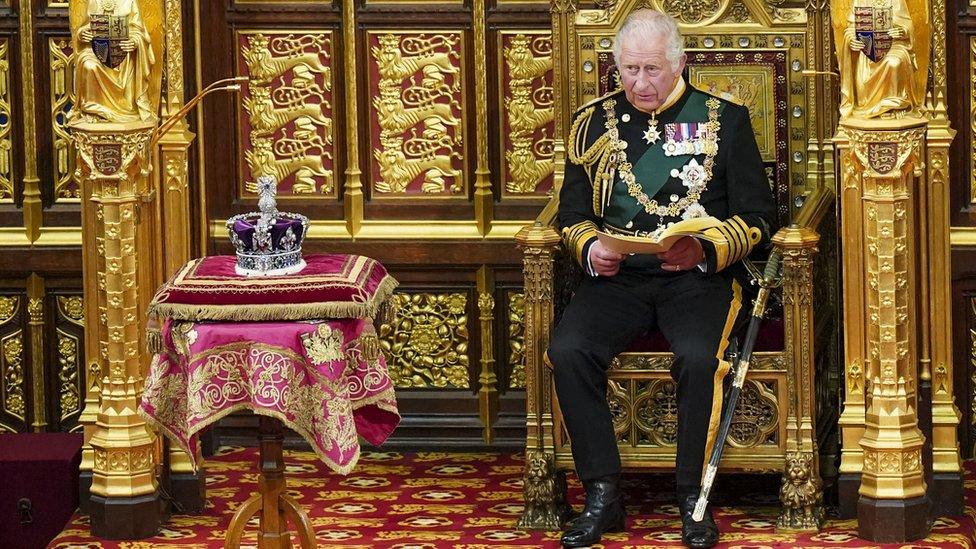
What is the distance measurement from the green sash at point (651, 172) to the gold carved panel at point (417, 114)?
3.56ft

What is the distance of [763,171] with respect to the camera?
692cm

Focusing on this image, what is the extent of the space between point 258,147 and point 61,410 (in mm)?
1239

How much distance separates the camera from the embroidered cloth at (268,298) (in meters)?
5.92

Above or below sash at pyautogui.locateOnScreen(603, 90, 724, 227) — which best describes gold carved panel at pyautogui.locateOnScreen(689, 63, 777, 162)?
above

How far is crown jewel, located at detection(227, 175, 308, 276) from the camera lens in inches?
241

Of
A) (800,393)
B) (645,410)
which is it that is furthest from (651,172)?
(800,393)

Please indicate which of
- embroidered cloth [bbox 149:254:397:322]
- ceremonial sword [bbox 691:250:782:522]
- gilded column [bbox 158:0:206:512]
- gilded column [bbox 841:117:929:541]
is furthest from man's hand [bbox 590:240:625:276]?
gilded column [bbox 158:0:206:512]

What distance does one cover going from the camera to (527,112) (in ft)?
25.8

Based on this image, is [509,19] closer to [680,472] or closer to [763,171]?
[763,171]

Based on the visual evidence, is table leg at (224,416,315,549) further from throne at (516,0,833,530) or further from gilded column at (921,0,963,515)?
gilded column at (921,0,963,515)

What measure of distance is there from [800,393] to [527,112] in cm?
175

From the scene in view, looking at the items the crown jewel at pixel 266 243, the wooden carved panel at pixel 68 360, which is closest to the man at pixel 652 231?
the crown jewel at pixel 266 243

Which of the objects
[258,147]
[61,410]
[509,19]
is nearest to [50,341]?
[61,410]

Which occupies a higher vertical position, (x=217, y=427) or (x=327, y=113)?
(x=327, y=113)
